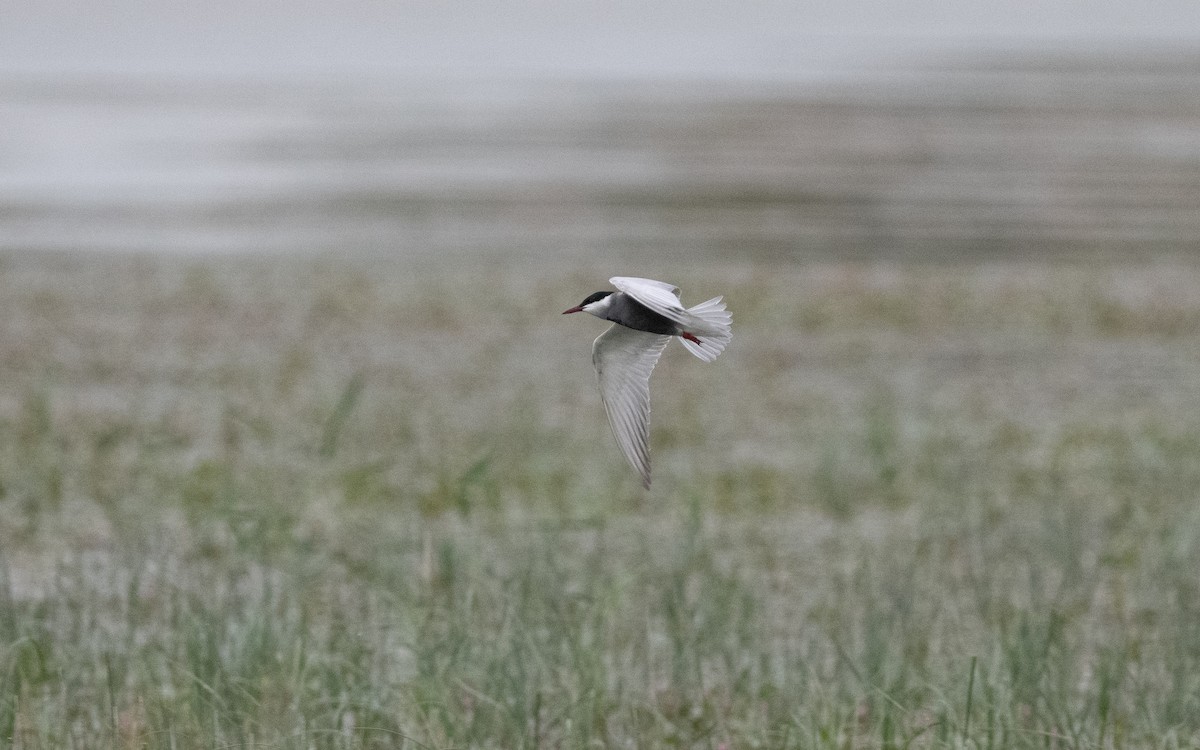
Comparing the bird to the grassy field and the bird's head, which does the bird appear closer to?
the bird's head

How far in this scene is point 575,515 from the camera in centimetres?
631

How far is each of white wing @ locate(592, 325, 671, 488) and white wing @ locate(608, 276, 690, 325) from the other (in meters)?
0.29

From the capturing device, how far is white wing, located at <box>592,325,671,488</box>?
2.86 metres

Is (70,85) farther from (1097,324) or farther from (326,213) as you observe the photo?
(1097,324)

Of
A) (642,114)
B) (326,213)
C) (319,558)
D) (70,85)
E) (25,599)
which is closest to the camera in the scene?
(25,599)

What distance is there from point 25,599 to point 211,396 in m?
3.40

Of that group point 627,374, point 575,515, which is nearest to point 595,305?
point 627,374

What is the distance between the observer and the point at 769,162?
17484 mm

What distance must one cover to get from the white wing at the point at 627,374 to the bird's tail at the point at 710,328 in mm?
180

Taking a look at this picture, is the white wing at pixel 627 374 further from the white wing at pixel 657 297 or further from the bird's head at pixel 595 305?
the white wing at pixel 657 297

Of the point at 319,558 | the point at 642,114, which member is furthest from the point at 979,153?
the point at 319,558

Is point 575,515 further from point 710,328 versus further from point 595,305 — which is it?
point 710,328

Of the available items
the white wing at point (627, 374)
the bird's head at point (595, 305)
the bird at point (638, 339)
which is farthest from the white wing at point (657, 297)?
the white wing at point (627, 374)

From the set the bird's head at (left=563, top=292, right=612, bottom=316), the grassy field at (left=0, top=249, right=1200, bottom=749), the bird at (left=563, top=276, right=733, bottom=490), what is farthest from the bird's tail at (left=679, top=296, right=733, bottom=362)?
the grassy field at (left=0, top=249, right=1200, bottom=749)
